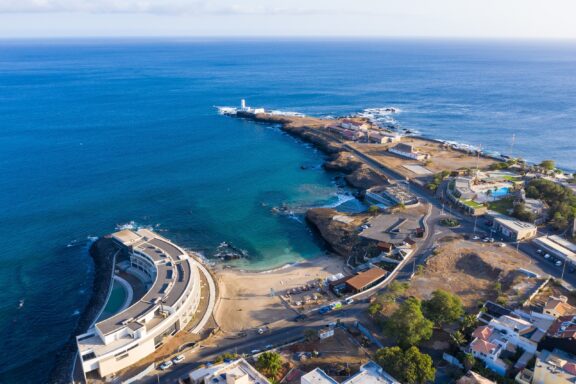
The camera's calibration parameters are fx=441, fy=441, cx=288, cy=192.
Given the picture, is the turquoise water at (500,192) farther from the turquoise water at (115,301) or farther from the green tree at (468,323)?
the turquoise water at (115,301)

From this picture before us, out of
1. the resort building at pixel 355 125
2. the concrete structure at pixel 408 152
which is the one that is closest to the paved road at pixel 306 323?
the concrete structure at pixel 408 152

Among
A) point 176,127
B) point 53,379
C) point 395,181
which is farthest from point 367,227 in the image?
point 176,127

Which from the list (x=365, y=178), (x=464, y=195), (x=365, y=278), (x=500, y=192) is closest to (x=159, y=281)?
(x=365, y=278)

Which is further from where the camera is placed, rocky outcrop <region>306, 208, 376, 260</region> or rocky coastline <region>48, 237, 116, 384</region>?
rocky outcrop <region>306, 208, 376, 260</region>

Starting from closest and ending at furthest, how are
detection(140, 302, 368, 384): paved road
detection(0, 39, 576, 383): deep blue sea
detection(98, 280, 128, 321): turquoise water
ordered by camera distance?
detection(140, 302, 368, 384): paved road < detection(98, 280, 128, 321): turquoise water < detection(0, 39, 576, 383): deep blue sea

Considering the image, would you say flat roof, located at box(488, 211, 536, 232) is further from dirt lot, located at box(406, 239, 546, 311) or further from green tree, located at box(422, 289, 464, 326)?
green tree, located at box(422, 289, 464, 326)

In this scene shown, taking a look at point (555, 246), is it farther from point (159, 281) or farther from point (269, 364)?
point (159, 281)

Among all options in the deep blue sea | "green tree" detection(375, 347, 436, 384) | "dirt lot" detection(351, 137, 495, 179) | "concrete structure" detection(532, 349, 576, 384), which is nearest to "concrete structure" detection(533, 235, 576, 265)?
"concrete structure" detection(532, 349, 576, 384)

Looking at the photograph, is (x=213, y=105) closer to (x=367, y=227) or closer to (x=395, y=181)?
(x=395, y=181)
